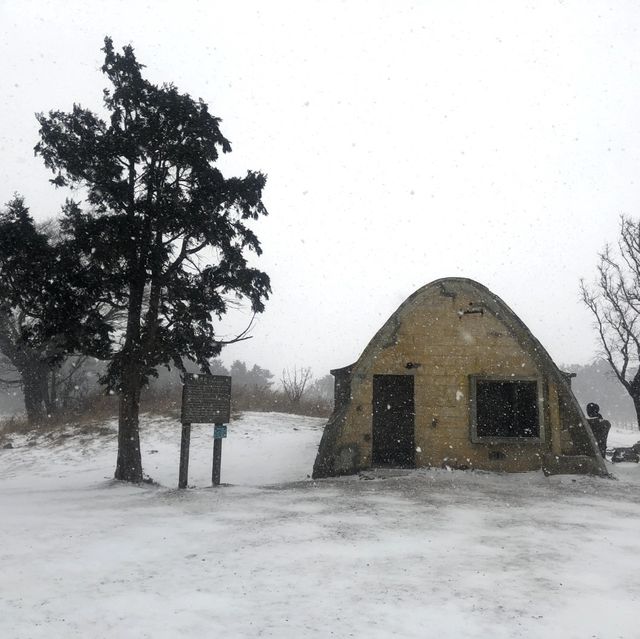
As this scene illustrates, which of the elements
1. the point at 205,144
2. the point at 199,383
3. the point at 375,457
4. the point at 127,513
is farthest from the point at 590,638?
the point at 375,457

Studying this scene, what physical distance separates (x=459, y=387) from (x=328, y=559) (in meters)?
7.03

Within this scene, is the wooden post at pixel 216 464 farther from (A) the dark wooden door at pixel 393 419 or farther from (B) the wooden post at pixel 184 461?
(A) the dark wooden door at pixel 393 419

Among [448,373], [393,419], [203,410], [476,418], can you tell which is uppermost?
[448,373]

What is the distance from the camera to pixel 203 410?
9930 millimetres

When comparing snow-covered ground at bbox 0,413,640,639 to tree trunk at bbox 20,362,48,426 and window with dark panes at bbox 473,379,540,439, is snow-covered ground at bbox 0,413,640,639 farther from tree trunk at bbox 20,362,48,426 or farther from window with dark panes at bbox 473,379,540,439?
tree trunk at bbox 20,362,48,426

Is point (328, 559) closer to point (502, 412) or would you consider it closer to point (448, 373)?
point (448, 373)

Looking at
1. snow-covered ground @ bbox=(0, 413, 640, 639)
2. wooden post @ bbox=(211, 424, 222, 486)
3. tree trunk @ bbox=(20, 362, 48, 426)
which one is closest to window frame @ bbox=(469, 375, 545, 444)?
snow-covered ground @ bbox=(0, 413, 640, 639)

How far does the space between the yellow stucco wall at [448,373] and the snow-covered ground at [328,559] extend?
94 centimetres

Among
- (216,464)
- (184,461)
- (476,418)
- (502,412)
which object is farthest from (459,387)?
(184,461)

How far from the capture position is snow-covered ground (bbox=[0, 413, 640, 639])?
3.90 meters

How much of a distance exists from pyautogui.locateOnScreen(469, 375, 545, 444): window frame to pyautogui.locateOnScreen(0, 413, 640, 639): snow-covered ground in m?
1.02

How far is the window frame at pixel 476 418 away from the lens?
11.4 metres

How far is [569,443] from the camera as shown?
11.5 m

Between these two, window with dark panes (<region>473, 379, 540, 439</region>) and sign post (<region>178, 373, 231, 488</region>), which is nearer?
sign post (<region>178, 373, 231, 488</region>)
